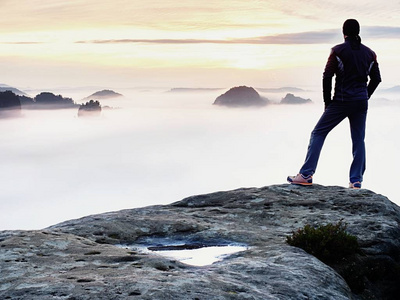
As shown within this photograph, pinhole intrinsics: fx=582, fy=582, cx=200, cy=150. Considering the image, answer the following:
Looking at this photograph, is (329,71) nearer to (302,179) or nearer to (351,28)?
(351,28)

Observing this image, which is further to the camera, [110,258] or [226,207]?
[226,207]

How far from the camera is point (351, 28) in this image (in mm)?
15531

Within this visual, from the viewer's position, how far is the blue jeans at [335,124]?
52.2 ft

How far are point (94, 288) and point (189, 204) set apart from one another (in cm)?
798

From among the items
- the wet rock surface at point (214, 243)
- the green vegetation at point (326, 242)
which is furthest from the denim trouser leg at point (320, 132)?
the green vegetation at point (326, 242)

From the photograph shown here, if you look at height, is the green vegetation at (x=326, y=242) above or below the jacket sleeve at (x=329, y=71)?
below

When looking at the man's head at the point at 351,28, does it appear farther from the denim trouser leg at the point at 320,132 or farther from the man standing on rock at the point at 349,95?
the denim trouser leg at the point at 320,132

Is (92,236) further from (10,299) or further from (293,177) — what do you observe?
(293,177)

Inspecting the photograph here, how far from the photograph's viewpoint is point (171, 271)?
8.67 metres

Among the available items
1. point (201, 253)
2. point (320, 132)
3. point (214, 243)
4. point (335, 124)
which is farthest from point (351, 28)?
point (201, 253)

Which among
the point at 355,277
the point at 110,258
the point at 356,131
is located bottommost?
the point at 355,277

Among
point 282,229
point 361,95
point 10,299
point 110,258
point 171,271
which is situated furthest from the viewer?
point 361,95

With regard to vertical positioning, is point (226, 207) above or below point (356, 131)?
Answer: below

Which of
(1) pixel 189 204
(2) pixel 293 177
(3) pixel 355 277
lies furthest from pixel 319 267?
(2) pixel 293 177
